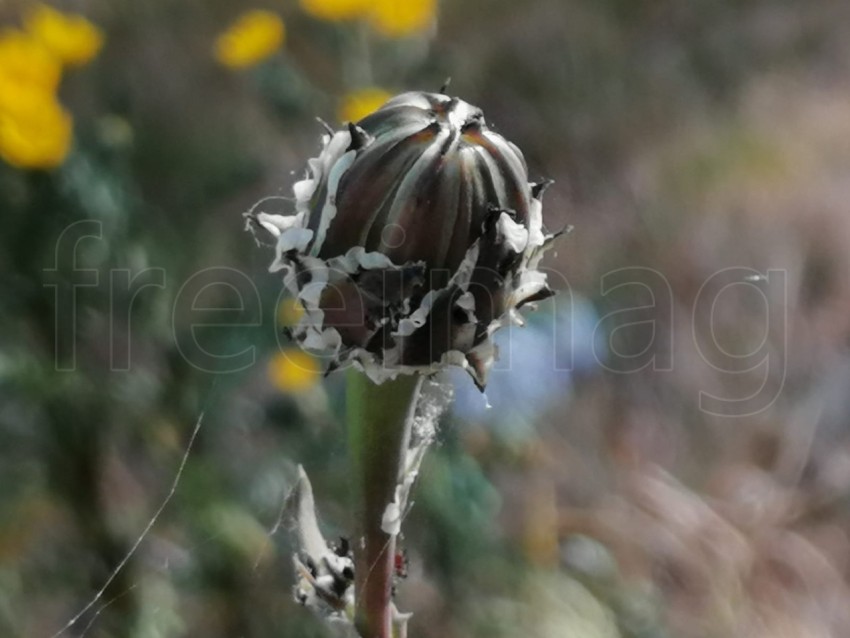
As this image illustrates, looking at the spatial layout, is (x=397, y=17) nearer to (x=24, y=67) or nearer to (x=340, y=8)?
(x=340, y=8)

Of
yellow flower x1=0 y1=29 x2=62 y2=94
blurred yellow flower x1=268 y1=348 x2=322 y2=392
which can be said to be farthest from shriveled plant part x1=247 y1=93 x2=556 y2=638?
yellow flower x1=0 y1=29 x2=62 y2=94

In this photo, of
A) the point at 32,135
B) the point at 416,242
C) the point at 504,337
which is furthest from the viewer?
the point at 32,135

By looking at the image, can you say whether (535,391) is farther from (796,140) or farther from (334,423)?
(796,140)

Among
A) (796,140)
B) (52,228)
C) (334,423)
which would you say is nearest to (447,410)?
(334,423)

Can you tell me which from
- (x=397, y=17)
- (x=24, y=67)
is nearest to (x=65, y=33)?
(x=24, y=67)

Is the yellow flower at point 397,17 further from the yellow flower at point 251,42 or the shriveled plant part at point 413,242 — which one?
the shriveled plant part at point 413,242

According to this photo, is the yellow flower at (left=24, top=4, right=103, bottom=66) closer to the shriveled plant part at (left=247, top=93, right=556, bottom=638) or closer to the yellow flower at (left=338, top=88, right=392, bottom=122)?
the yellow flower at (left=338, top=88, right=392, bottom=122)

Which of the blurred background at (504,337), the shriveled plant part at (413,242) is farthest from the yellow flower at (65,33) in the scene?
the shriveled plant part at (413,242)
